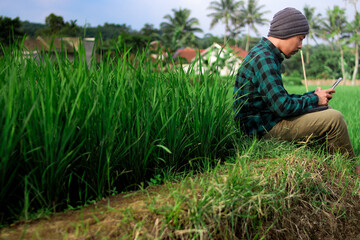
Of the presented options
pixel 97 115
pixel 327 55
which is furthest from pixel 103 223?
pixel 327 55

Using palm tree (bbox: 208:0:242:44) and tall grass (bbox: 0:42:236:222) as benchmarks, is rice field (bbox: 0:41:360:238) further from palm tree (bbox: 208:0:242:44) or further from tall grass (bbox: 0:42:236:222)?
palm tree (bbox: 208:0:242:44)

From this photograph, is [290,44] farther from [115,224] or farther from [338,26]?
[338,26]

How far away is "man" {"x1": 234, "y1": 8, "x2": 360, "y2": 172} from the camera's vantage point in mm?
2607

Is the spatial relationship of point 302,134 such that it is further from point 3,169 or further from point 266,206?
point 3,169

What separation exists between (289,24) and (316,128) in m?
0.85

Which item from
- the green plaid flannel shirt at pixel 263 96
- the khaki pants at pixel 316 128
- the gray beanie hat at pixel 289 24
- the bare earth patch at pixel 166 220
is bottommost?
the bare earth patch at pixel 166 220

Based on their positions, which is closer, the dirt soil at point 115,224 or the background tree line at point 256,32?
the dirt soil at point 115,224

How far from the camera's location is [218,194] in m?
1.64

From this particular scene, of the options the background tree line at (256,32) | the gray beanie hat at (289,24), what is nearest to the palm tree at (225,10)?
the background tree line at (256,32)

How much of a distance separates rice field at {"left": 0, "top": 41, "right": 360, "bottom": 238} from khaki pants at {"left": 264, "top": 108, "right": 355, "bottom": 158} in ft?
1.19

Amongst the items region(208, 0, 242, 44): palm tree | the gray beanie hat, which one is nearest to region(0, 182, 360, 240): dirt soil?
the gray beanie hat

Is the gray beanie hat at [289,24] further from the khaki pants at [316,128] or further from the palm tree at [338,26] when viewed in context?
the palm tree at [338,26]

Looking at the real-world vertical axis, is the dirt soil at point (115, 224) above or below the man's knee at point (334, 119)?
below

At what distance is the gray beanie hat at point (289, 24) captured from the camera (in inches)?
106
